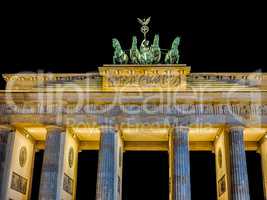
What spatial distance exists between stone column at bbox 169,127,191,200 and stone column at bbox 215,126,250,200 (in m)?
2.96

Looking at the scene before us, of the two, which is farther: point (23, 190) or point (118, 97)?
point (23, 190)

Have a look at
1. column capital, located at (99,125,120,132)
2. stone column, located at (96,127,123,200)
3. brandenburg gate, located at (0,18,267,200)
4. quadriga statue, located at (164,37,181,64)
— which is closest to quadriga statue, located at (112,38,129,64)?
brandenburg gate, located at (0,18,267,200)

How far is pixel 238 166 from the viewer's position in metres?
26.7

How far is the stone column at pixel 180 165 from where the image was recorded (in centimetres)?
2611

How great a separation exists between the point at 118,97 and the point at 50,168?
23.0 ft

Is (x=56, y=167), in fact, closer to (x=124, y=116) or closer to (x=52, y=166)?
(x=52, y=166)

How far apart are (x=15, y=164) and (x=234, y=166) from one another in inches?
635

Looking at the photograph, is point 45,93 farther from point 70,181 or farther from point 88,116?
point 70,181

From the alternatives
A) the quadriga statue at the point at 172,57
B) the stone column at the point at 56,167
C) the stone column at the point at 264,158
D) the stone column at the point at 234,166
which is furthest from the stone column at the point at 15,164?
the stone column at the point at 264,158

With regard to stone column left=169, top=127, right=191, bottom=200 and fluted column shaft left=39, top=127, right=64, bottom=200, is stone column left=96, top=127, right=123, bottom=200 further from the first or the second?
stone column left=169, top=127, right=191, bottom=200

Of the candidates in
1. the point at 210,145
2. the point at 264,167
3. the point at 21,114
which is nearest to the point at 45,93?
the point at 21,114

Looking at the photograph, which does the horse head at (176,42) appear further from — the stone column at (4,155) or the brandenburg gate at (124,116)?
the stone column at (4,155)

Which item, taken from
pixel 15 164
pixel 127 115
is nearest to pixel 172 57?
pixel 127 115

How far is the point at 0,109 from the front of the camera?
28.9 meters
